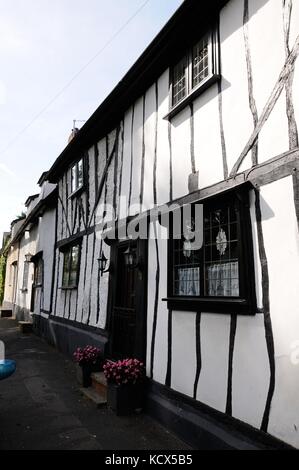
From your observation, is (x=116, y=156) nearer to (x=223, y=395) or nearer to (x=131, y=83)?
(x=131, y=83)

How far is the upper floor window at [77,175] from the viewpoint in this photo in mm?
9102

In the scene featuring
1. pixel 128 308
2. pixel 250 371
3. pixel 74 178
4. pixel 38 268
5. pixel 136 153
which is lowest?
pixel 250 371

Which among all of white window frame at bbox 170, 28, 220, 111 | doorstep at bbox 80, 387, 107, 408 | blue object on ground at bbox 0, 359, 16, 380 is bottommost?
doorstep at bbox 80, 387, 107, 408

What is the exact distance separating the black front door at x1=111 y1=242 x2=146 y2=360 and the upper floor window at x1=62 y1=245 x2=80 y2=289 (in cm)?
249

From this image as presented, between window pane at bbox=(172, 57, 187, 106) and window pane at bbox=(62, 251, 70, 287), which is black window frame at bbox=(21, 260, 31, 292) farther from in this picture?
window pane at bbox=(172, 57, 187, 106)

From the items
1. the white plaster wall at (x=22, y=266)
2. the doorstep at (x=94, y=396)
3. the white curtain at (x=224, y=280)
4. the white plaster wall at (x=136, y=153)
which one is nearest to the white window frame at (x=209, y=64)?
the white plaster wall at (x=136, y=153)

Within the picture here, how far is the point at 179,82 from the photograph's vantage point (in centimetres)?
539

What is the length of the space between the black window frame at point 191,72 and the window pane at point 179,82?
0.05 metres

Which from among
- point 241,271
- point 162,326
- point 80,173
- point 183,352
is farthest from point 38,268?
point 241,271

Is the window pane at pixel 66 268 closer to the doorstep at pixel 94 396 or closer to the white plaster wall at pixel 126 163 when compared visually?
the white plaster wall at pixel 126 163

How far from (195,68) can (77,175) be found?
17.8 ft

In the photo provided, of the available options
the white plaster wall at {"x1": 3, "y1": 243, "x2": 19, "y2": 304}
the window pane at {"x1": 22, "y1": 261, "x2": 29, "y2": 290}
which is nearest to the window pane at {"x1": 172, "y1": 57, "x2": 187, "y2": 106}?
the window pane at {"x1": 22, "y1": 261, "x2": 29, "y2": 290}

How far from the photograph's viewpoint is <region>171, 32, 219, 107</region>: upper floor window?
4.53 meters

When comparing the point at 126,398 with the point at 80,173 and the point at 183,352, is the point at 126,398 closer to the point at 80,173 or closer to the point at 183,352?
the point at 183,352
